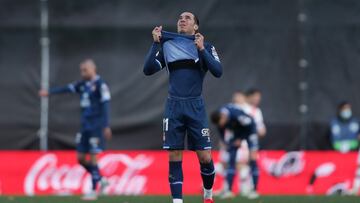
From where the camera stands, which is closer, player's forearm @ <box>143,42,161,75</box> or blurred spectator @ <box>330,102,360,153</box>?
player's forearm @ <box>143,42,161,75</box>

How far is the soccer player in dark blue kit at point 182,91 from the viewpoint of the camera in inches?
468

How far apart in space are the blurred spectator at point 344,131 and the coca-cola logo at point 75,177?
4166 millimetres

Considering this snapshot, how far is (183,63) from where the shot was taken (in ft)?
39.1

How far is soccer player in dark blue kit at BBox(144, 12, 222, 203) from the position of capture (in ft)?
39.0

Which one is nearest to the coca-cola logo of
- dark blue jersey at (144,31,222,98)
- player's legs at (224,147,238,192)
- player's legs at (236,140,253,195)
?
player's legs at (236,140,253,195)

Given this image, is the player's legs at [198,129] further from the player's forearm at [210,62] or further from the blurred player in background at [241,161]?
the blurred player in background at [241,161]

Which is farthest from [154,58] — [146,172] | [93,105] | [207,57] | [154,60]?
[146,172]

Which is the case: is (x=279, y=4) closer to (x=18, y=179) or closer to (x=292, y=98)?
(x=292, y=98)

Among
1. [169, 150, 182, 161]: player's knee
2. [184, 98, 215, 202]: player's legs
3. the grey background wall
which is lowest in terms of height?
[169, 150, 182, 161]: player's knee

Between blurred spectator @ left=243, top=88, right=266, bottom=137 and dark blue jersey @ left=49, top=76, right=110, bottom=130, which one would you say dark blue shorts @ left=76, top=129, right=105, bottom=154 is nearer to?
dark blue jersey @ left=49, top=76, right=110, bottom=130

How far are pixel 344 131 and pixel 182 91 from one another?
1058 centimetres

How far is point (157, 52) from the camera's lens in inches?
475

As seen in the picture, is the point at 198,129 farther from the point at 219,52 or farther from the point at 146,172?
the point at 219,52

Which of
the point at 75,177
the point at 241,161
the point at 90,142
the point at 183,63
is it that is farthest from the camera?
the point at 241,161
